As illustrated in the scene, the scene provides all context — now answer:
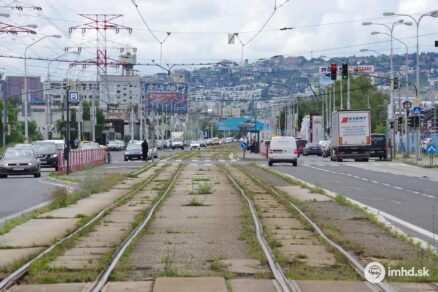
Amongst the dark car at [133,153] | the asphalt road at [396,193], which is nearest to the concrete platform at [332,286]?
the asphalt road at [396,193]

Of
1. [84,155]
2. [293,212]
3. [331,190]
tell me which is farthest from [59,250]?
[84,155]

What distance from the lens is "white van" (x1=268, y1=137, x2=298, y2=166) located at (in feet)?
204

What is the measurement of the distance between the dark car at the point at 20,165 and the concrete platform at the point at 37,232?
973 inches

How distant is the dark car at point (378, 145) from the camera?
7344 cm

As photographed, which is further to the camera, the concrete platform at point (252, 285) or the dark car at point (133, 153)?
the dark car at point (133, 153)

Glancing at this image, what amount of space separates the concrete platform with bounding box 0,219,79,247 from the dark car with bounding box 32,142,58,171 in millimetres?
36386

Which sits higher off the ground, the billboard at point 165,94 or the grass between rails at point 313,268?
the billboard at point 165,94

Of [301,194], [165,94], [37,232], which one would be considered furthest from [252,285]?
[165,94]

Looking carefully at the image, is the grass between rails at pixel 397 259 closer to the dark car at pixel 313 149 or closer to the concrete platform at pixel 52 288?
the concrete platform at pixel 52 288

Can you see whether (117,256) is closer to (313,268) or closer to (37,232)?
(313,268)

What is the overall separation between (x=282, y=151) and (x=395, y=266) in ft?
162

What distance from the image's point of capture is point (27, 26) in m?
64.1

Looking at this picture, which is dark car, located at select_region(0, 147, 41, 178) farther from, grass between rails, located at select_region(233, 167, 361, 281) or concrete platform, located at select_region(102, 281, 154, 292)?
concrete platform, located at select_region(102, 281, 154, 292)

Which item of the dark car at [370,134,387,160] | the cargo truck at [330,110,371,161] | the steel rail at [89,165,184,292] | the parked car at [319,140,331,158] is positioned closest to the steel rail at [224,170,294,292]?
the steel rail at [89,165,184,292]
